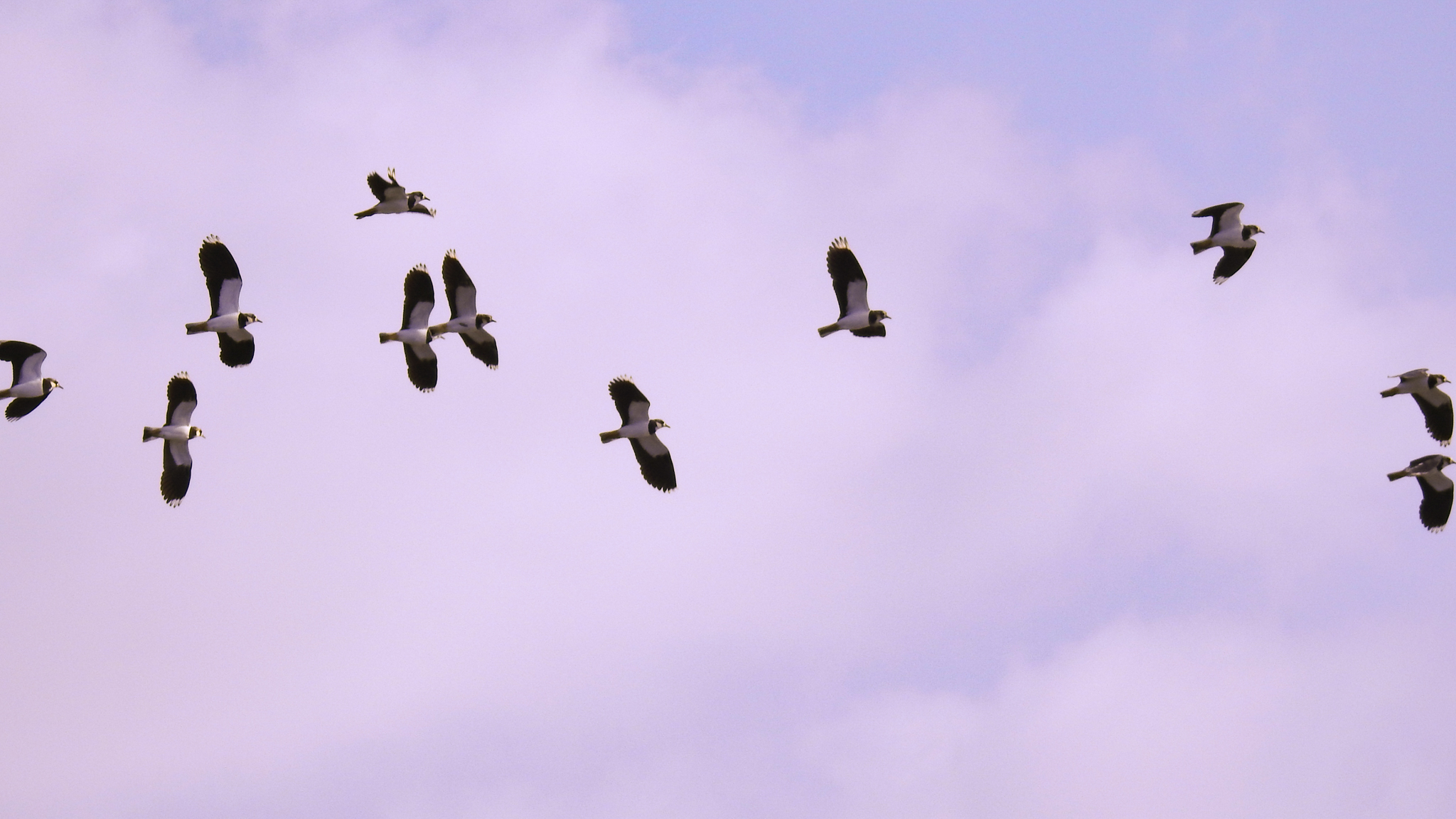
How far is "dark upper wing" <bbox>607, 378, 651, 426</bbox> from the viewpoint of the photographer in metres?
44.1

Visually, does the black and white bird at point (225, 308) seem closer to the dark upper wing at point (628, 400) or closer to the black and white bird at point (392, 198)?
the black and white bird at point (392, 198)

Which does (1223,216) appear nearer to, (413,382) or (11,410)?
(413,382)

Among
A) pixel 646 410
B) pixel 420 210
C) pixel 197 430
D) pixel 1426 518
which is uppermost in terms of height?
pixel 420 210

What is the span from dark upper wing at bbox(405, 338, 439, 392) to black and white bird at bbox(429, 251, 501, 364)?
1237mm

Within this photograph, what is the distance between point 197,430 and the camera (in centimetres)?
4634

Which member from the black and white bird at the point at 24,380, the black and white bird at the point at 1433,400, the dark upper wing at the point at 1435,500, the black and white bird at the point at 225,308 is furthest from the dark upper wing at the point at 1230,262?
the black and white bird at the point at 24,380

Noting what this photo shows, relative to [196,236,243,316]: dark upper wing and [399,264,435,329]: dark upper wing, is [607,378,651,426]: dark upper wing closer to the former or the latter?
[399,264,435,329]: dark upper wing

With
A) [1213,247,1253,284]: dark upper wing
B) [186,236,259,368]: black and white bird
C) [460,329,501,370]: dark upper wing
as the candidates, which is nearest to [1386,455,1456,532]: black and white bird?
[1213,247,1253,284]: dark upper wing

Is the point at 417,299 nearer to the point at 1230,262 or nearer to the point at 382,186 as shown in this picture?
the point at 382,186

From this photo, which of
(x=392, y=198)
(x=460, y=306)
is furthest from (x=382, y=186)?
(x=460, y=306)

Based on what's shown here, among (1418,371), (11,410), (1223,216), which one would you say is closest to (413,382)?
(11,410)

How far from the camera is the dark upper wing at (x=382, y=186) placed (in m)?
47.3

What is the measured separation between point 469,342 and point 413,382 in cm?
173

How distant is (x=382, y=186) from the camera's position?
47.4m
